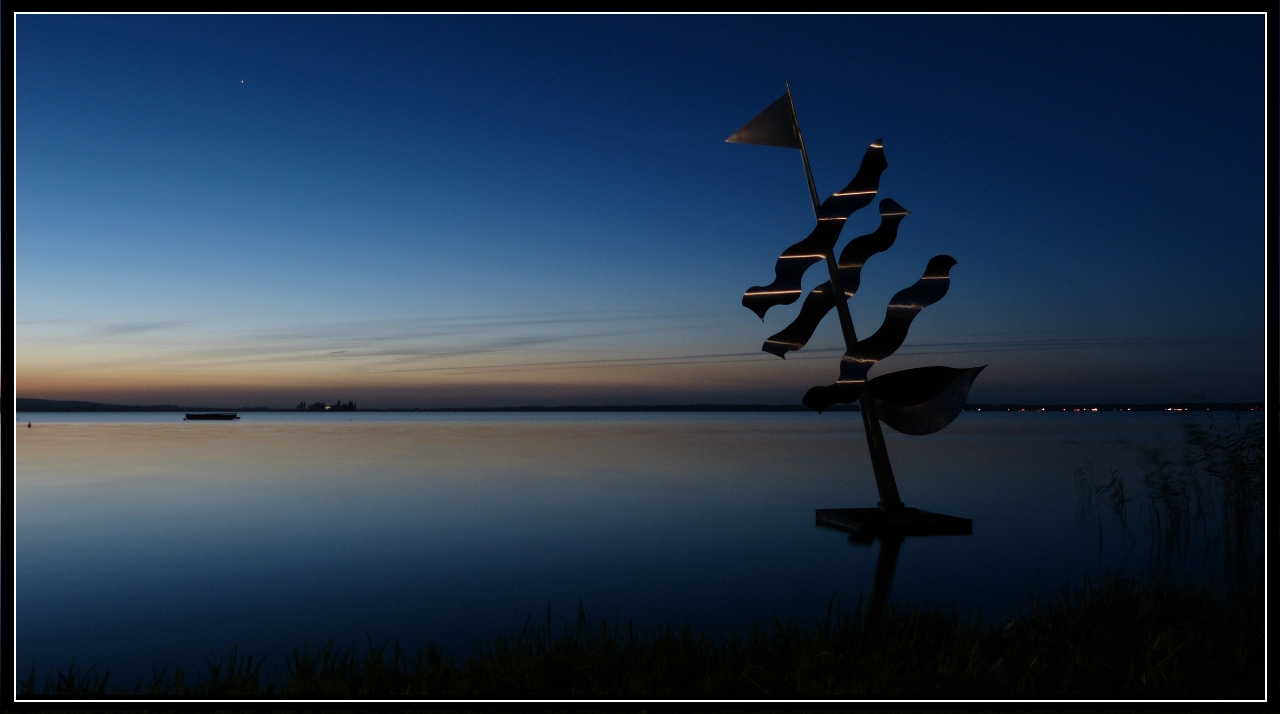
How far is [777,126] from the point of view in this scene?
523 inches

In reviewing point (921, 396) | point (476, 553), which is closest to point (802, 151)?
point (921, 396)

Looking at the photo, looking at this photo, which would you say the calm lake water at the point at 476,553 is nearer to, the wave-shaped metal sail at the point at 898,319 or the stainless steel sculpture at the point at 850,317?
the stainless steel sculpture at the point at 850,317

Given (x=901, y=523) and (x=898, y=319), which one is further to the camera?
(x=901, y=523)

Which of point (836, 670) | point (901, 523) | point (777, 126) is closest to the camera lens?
point (836, 670)

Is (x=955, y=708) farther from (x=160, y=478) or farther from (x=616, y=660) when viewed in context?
(x=160, y=478)

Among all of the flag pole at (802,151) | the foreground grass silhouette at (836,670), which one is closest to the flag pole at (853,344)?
the flag pole at (802,151)

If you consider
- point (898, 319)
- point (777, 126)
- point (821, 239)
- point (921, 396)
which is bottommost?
point (921, 396)

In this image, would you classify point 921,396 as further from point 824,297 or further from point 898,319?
point 824,297

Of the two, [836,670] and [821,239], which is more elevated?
[821,239]

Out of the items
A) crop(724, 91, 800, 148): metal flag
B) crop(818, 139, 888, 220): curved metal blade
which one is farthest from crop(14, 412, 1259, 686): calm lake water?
crop(724, 91, 800, 148): metal flag

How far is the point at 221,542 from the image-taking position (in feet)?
50.5

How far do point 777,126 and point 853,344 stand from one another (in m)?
3.53

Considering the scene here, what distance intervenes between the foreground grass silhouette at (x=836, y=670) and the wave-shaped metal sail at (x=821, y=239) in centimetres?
626
